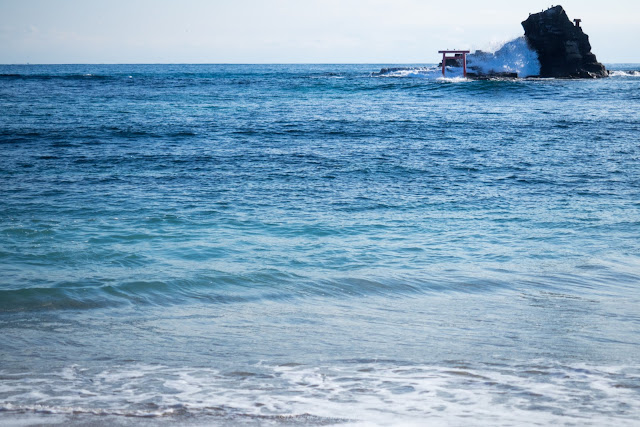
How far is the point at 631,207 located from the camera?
11.9m

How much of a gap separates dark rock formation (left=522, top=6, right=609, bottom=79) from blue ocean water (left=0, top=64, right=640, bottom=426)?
152 feet

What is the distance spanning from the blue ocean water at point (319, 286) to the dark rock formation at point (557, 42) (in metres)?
46.4

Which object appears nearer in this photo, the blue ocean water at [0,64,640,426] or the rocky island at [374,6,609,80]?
the blue ocean water at [0,64,640,426]

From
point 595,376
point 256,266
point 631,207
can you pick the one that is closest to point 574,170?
point 631,207

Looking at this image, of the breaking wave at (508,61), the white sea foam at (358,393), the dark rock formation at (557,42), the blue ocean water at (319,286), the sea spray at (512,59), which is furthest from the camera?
the sea spray at (512,59)

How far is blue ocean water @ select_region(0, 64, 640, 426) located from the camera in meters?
4.53

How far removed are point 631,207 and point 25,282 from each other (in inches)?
433


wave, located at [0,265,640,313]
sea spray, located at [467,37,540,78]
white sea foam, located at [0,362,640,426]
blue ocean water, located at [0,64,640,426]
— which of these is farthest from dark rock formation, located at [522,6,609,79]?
white sea foam, located at [0,362,640,426]

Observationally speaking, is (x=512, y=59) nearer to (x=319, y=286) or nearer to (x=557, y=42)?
(x=557, y=42)

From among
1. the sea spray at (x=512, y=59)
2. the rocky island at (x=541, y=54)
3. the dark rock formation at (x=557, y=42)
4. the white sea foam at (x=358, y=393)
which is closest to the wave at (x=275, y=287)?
the white sea foam at (x=358, y=393)

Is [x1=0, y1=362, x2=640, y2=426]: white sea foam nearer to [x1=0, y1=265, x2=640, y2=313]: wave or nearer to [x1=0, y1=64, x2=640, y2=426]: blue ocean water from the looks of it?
[x1=0, y1=64, x2=640, y2=426]: blue ocean water

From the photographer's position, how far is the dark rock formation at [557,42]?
5997cm

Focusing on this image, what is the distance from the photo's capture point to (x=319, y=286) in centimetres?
762

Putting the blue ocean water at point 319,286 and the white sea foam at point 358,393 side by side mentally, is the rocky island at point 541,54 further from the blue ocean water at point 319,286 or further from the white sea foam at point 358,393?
the white sea foam at point 358,393
